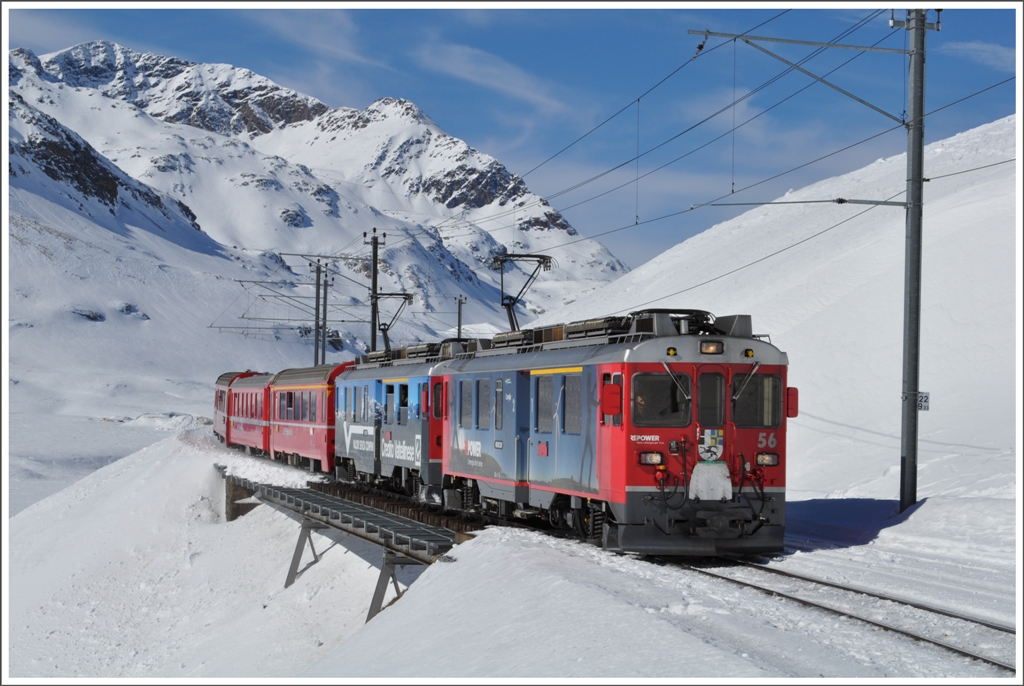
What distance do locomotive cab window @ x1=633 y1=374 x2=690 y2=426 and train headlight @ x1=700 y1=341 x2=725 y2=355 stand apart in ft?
1.46

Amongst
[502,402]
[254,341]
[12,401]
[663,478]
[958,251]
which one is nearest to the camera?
[663,478]

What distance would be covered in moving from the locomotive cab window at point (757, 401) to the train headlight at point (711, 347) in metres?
0.45

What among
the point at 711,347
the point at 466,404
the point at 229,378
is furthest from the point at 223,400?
the point at 711,347

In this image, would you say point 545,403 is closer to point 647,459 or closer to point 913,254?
point 647,459

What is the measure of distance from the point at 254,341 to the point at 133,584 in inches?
4295

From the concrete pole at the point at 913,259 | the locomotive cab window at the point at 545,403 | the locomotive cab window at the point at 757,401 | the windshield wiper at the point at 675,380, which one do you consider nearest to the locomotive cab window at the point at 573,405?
the locomotive cab window at the point at 545,403

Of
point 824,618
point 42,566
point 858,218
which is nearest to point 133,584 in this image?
point 42,566

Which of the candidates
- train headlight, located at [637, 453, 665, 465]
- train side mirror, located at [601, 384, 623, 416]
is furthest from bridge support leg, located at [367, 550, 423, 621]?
train side mirror, located at [601, 384, 623, 416]

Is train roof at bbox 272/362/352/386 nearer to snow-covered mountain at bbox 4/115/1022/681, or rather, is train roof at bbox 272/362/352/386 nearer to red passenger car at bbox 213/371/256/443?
snow-covered mountain at bbox 4/115/1022/681

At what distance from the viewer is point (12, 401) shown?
91125mm

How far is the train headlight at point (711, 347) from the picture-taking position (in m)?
13.7

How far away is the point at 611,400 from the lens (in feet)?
43.4

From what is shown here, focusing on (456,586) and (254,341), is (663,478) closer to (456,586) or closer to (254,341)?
(456,586)

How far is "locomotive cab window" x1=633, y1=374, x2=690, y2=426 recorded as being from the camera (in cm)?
1341
